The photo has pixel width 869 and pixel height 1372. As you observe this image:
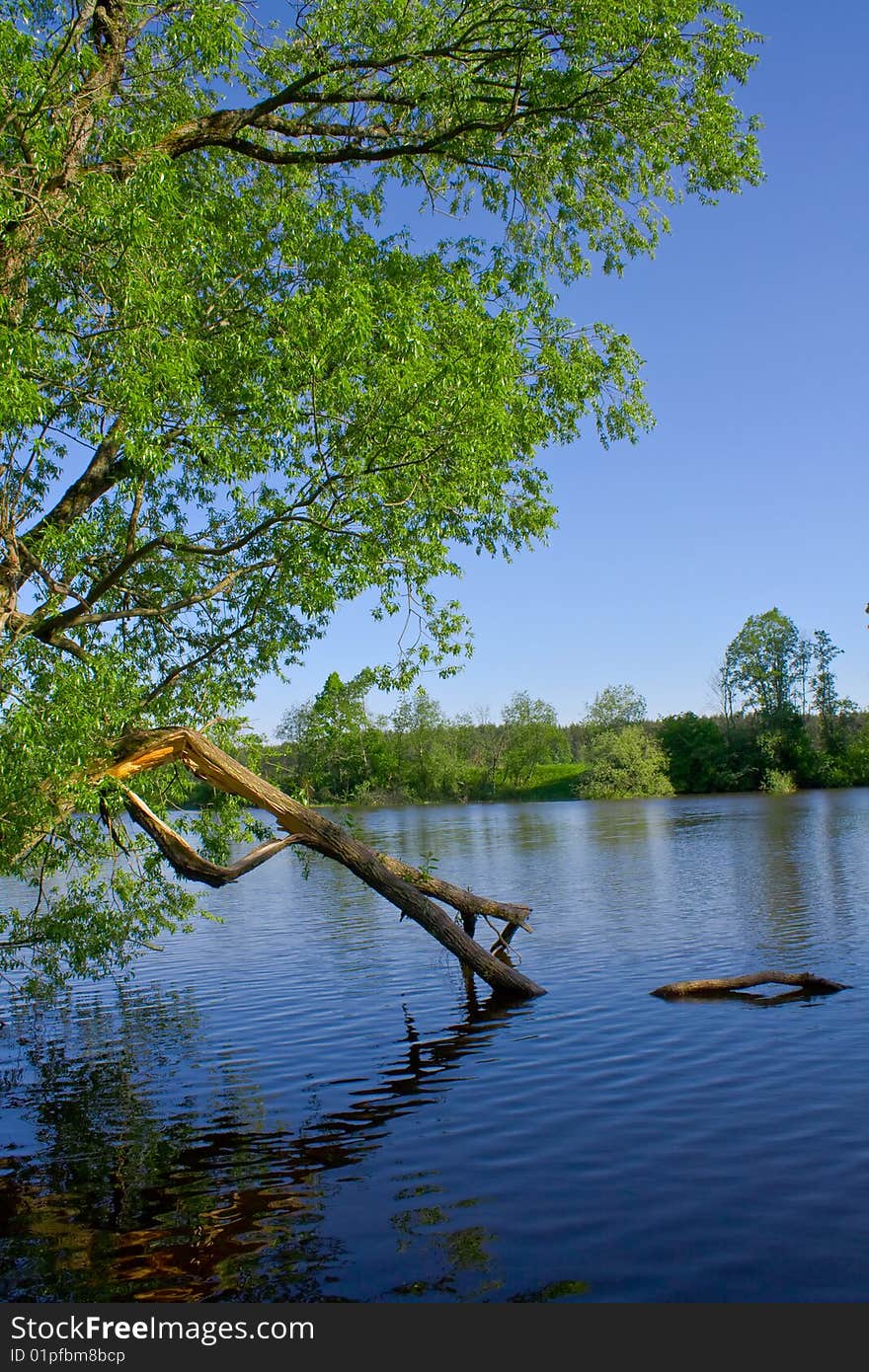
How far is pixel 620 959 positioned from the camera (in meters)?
18.4

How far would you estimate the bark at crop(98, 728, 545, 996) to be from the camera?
13.4m

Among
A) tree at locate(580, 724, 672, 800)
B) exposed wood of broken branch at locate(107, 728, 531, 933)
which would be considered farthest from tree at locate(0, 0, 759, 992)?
tree at locate(580, 724, 672, 800)

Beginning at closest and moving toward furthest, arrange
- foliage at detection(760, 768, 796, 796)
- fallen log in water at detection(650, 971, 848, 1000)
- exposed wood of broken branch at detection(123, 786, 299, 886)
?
1. exposed wood of broken branch at detection(123, 786, 299, 886)
2. fallen log in water at detection(650, 971, 848, 1000)
3. foliage at detection(760, 768, 796, 796)

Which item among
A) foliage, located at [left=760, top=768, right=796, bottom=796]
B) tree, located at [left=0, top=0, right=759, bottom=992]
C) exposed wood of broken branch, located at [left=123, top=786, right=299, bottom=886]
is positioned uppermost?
tree, located at [left=0, top=0, right=759, bottom=992]

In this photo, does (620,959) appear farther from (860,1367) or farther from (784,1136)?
(860,1367)

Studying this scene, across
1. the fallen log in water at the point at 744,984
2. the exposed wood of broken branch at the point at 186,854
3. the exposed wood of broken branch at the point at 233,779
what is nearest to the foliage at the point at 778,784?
the fallen log in water at the point at 744,984

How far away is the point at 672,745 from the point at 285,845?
9153 centimetres

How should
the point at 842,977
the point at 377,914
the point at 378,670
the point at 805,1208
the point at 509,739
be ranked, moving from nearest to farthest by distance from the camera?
the point at 805,1208 → the point at 378,670 → the point at 842,977 → the point at 377,914 → the point at 509,739

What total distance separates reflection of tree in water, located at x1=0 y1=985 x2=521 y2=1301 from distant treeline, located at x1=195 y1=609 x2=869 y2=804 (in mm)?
65510

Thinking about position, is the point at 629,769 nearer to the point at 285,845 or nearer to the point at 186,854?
the point at 285,845

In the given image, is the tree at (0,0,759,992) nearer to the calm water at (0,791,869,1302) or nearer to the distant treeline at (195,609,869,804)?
the calm water at (0,791,869,1302)

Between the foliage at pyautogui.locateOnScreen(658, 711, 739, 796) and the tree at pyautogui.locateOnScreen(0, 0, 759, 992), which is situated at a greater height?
the tree at pyautogui.locateOnScreen(0, 0, 759, 992)

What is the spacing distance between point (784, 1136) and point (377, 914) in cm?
1830

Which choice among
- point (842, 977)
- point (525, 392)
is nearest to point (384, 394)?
point (525, 392)
